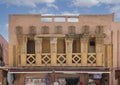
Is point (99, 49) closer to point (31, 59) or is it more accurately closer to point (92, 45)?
point (92, 45)

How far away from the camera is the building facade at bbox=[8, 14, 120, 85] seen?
27.9m

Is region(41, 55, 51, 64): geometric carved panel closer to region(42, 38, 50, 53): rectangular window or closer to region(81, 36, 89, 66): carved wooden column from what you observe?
region(42, 38, 50, 53): rectangular window

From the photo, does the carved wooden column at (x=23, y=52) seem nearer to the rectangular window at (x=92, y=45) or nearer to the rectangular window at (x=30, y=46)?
the rectangular window at (x=30, y=46)

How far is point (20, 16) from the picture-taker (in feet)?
95.2

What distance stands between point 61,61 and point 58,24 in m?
2.90

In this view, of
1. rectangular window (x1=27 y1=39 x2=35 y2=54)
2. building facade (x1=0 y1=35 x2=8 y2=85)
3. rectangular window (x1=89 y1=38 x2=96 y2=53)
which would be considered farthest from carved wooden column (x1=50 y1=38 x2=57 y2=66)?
building facade (x1=0 y1=35 x2=8 y2=85)

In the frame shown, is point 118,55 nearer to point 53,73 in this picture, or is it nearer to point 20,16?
point 53,73

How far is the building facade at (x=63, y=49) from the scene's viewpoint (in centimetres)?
2789

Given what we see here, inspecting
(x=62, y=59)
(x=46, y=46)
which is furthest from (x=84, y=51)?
(x=46, y=46)

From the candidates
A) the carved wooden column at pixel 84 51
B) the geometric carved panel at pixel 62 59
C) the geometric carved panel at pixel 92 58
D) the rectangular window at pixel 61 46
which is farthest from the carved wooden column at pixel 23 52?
the geometric carved panel at pixel 92 58

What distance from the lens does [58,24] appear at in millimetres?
28906

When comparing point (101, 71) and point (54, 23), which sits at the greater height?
point (54, 23)

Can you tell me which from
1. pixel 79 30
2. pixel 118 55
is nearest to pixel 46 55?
pixel 79 30

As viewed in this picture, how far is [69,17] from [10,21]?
4.52 metres
